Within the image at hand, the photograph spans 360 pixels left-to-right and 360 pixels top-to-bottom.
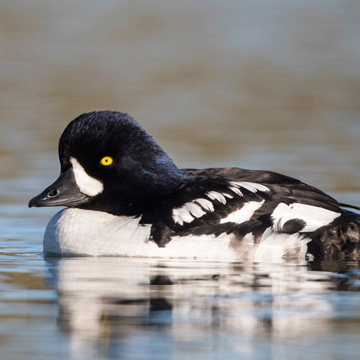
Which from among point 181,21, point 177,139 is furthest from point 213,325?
point 181,21

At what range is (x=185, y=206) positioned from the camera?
972 centimetres

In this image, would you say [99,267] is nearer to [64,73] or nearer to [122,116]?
[122,116]

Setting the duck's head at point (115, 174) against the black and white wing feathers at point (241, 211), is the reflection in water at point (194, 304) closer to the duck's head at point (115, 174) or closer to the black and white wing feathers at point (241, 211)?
the black and white wing feathers at point (241, 211)

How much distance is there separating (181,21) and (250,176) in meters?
20.5

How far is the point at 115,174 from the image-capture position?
33.2 feet

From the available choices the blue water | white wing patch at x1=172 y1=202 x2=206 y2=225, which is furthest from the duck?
the blue water

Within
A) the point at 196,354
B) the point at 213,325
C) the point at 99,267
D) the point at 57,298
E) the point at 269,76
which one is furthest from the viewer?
the point at 269,76

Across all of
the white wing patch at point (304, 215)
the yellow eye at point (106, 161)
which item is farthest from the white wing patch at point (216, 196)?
the yellow eye at point (106, 161)

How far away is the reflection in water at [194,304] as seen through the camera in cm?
675

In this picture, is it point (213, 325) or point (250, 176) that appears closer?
point (213, 325)

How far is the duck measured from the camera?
31.7 ft

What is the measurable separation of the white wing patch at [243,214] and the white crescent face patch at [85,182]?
1.12 meters

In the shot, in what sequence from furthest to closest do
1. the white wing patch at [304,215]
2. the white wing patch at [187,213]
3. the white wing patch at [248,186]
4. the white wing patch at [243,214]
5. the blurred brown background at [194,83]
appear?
the blurred brown background at [194,83] → the white wing patch at [248,186] → the white wing patch at [304,215] → the white wing patch at [243,214] → the white wing patch at [187,213]

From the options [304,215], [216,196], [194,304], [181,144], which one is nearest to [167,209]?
[216,196]
